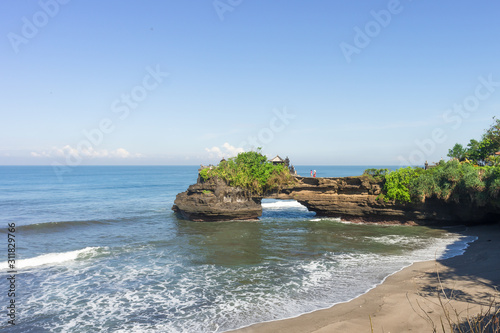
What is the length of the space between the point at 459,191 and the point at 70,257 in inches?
941

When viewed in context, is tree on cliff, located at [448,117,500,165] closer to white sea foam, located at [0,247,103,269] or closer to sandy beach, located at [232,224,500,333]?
sandy beach, located at [232,224,500,333]

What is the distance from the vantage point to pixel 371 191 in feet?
79.1

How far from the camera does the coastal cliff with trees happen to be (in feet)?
68.1

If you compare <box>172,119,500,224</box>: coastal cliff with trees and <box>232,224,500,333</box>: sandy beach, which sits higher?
<box>172,119,500,224</box>: coastal cliff with trees

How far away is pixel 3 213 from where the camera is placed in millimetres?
30438

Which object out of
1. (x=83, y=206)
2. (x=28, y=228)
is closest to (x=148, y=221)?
(x=28, y=228)

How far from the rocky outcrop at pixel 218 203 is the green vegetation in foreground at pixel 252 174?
23.7 inches

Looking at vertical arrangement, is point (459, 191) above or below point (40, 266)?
above

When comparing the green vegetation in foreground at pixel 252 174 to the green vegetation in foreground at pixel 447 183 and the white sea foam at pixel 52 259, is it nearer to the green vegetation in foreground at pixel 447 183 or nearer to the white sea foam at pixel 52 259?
the green vegetation in foreground at pixel 447 183

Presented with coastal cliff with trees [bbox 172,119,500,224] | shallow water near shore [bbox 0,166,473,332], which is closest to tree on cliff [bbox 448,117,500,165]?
coastal cliff with trees [bbox 172,119,500,224]

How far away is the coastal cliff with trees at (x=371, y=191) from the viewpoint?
20750 millimetres

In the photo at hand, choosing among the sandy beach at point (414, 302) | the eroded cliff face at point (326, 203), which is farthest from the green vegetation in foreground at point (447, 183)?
the sandy beach at point (414, 302)

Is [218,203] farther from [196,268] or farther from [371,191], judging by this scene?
[371,191]

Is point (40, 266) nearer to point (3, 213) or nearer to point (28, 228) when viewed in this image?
point (28, 228)
